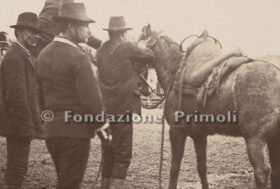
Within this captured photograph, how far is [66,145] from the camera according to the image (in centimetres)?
432

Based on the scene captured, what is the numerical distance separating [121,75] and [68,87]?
7.92 ft

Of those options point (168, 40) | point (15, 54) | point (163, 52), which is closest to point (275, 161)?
point (163, 52)

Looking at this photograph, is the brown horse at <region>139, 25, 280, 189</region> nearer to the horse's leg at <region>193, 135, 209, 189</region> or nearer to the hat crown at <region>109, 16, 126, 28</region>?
the horse's leg at <region>193, 135, 209, 189</region>

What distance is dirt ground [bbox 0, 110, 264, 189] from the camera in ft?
24.7

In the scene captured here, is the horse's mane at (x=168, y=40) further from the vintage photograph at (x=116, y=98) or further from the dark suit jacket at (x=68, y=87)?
the dark suit jacket at (x=68, y=87)

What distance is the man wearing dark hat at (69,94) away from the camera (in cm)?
426

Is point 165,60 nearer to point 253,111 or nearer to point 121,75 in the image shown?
point 121,75

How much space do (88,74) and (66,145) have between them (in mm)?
730

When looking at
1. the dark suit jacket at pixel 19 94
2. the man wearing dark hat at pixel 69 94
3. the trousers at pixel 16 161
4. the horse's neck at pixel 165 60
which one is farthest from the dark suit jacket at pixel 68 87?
the horse's neck at pixel 165 60

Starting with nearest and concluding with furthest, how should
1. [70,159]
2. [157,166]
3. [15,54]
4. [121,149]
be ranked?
[70,159], [15,54], [121,149], [157,166]

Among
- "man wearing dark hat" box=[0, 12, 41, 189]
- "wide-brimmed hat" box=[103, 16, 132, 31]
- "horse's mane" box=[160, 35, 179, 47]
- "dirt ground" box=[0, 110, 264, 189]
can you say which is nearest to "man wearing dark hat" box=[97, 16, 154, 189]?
"wide-brimmed hat" box=[103, 16, 132, 31]

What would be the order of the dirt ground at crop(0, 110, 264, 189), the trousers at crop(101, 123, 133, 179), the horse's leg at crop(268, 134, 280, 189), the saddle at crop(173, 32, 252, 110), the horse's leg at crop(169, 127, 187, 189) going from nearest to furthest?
the saddle at crop(173, 32, 252, 110), the horse's leg at crop(268, 134, 280, 189), the trousers at crop(101, 123, 133, 179), the horse's leg at crop(169, 127, 187, 189), the dirt ground at crop(0, 110, 264, 189)

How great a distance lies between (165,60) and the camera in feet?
→ 23.9

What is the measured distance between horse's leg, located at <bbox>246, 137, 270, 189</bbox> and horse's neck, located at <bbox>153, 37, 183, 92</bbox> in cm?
217
